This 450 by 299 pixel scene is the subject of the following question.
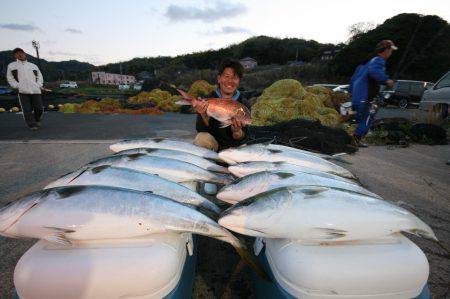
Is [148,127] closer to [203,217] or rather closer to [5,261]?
[5,261]

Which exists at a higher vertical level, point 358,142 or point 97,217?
point 97,217

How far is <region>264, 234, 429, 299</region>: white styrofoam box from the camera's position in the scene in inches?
55.2

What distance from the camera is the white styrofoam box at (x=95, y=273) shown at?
1.34m

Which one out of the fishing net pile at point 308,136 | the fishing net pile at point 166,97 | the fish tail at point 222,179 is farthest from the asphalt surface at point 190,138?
the fishing net pile at point 166,97

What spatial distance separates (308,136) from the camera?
550 cm

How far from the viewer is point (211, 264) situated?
8.20 feet

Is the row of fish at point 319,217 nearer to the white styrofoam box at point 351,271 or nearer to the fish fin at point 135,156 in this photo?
the white styrofoam box at point 351,271

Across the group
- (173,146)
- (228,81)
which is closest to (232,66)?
(228,81)

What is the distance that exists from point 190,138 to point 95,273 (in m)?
6.57

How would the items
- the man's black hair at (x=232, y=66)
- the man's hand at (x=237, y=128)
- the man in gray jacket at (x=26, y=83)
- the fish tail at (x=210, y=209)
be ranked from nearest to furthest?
the fish tail at (x=210, y=209), the man's hand at (x=237, y=128), the man's black hair at (x=232, y=66), the man in gray jacket at (x=26, y=83)

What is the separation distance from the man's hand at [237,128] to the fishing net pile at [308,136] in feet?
3.76

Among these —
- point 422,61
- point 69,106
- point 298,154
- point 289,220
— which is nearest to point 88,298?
point 289,220

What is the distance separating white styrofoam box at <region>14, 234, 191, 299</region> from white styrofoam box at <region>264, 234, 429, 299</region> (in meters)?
0.70

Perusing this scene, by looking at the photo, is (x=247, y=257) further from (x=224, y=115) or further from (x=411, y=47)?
(x=411, y=47)
